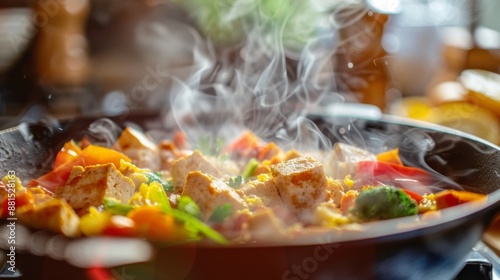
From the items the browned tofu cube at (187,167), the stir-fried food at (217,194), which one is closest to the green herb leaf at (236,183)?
the stir-fried food at (217,194)

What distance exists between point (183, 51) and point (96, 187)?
16.2 ft

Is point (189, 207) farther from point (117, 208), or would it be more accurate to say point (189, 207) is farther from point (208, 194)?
point (117, 208)

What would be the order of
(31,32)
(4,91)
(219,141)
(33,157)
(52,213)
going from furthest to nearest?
(31,32), (4,91), (219,141), (33,157), (52,213)

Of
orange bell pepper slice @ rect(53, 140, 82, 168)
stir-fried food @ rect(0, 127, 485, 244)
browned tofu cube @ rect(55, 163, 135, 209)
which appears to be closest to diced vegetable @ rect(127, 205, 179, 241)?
stir-fried food @ rect(0, 127, 485, 244)

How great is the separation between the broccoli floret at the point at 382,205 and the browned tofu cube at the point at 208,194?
0.33 m

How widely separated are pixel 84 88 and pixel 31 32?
0.99 m

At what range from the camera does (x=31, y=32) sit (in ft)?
20.3

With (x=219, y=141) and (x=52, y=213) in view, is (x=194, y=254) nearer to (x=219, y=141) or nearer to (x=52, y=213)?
(x=52, y=213)

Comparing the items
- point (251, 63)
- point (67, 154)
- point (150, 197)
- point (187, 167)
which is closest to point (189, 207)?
point (150, 197)

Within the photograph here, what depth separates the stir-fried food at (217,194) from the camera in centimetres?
131

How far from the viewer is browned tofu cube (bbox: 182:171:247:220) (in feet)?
5.15

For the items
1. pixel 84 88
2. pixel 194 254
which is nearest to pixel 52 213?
pixel 194 254

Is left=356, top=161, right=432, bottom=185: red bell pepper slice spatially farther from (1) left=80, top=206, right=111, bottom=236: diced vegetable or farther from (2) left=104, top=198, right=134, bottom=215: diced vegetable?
(1) left=80, top=206, right=111, bottom=236: diced vegetable

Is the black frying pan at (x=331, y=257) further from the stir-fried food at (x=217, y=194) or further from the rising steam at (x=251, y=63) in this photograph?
the rising steam at (x=251, y=63)
